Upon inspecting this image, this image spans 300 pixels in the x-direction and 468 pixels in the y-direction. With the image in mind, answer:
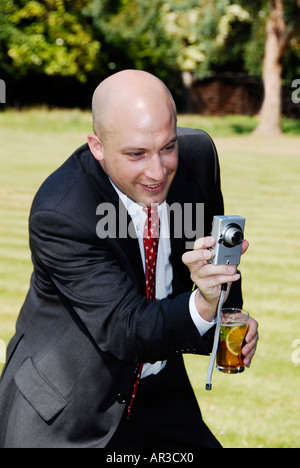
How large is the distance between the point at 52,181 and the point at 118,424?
1.15 meters

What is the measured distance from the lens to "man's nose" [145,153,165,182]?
116 inches

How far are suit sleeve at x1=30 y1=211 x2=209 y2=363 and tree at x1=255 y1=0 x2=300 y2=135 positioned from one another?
30.1 metres

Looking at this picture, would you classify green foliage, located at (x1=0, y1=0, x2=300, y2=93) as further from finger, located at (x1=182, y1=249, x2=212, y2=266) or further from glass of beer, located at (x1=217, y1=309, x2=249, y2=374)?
finger, located at (x1=182, y1=249, x2=212, y2=266)

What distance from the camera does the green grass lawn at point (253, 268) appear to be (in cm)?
558

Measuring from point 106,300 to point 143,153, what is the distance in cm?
64

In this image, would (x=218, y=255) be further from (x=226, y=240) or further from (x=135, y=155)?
(x=135, y=155)

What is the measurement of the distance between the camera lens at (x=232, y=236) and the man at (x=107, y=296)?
6 cm

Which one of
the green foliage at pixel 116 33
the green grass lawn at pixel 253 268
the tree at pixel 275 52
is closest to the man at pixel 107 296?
the green grass lawn at pixel 253 268

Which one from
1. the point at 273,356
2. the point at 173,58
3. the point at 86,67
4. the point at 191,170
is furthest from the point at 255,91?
the point at 191,170

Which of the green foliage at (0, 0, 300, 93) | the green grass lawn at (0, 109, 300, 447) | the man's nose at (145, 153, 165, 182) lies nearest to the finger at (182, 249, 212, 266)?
the man's nose at (145, 153, 165, 182)

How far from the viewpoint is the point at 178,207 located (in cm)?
351

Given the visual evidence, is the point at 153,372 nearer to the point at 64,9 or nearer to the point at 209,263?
the point at 209,263

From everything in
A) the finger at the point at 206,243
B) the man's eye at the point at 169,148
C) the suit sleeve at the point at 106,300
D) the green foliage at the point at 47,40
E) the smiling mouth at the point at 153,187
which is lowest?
the green foliage at the point at 47,40

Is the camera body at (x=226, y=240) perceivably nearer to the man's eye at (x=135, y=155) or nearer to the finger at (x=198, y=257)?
the finger at (x=198, y=257)
